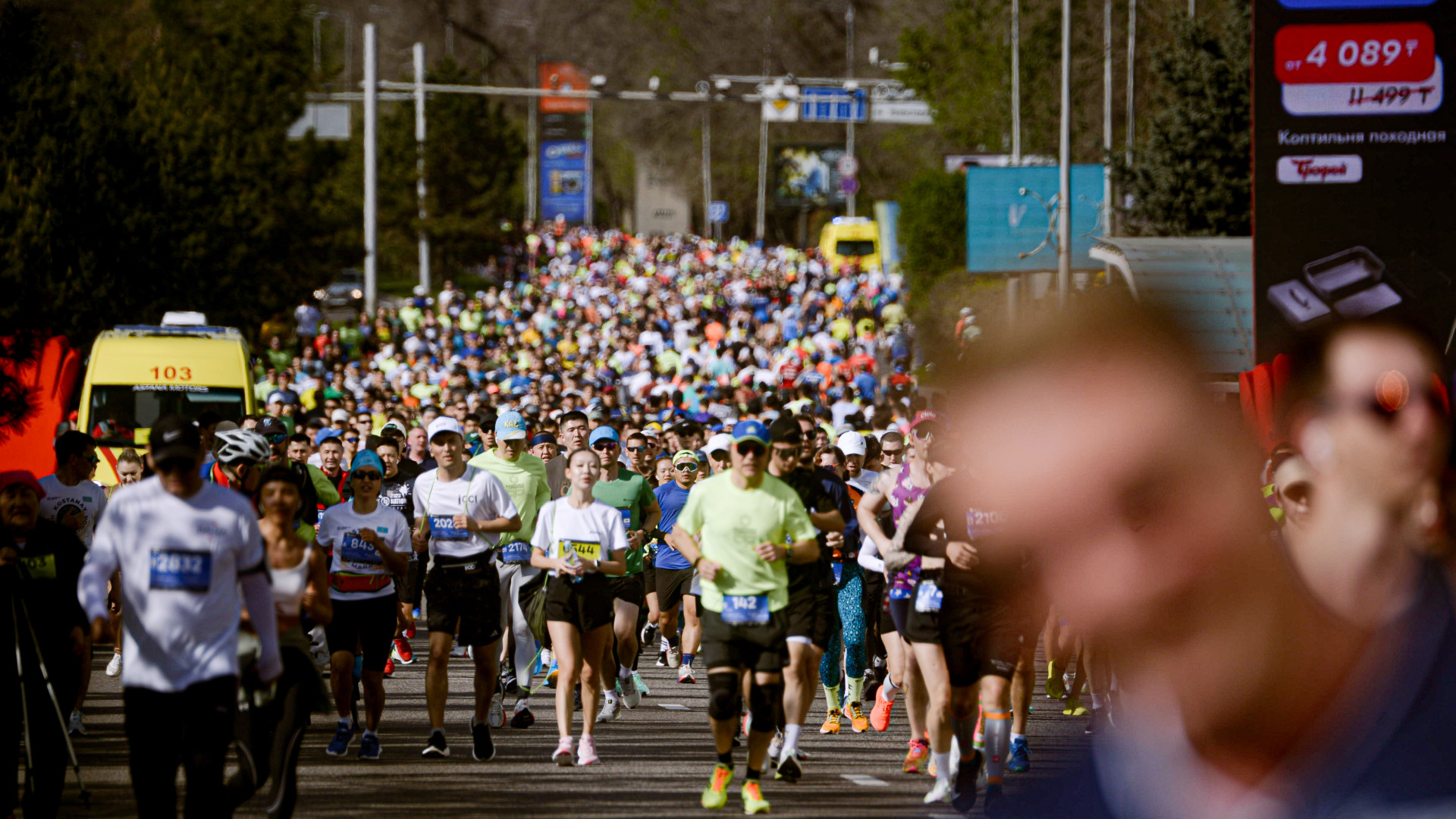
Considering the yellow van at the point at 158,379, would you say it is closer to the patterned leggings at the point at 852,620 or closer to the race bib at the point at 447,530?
the patterned leggings at the point at 852,620

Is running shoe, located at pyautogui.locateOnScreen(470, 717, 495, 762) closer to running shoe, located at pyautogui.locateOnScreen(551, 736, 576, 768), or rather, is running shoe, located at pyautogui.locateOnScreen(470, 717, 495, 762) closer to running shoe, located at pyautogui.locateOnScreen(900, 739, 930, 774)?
running shoe, located at pyautogui.locateOnScreen(551, 736, 576, 768)

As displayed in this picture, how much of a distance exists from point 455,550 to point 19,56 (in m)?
7.03

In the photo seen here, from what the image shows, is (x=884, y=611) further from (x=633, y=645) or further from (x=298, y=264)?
(x=298, y=264)

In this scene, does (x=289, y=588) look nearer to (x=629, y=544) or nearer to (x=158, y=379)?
(x=629, y=544)

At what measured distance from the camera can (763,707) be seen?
8852 millimetres

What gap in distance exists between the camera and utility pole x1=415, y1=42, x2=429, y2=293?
47156mm

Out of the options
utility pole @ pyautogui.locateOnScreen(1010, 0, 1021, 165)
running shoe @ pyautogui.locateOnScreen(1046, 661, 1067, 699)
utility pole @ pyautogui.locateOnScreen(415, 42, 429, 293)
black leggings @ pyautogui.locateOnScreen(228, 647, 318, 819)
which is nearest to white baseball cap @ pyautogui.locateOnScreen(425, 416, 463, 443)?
black leggings @ pyautogui.locateOnScreen(228, 647, 318, 819)

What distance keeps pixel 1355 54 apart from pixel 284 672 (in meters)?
13.4

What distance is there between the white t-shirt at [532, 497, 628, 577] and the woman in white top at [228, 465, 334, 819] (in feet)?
7.98

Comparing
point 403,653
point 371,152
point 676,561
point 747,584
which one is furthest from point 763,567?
point 371,152

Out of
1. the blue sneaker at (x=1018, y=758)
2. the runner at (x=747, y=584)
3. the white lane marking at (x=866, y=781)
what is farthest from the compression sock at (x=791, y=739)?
the blue sneaker at (x=1018, y=758)

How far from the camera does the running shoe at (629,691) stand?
481 inches

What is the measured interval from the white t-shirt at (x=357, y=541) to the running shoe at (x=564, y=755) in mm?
1189

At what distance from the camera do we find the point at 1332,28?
17.8 metres
